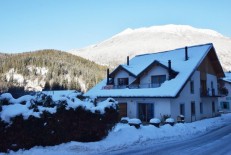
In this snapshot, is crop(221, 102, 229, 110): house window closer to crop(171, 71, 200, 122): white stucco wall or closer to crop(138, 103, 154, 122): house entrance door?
crop(171, 71, 200, 122): white stucco wall

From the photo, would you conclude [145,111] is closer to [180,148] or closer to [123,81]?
[123,81]

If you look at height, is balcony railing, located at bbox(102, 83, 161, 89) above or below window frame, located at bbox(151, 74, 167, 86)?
below

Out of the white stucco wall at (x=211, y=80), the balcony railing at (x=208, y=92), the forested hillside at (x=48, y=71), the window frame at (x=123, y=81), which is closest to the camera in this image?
the balcony railing at (x=208, y=92)

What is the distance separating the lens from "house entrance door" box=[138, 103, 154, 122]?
97.3 ft

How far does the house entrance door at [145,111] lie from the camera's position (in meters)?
29.7

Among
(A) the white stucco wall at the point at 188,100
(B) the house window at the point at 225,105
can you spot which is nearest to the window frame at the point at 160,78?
(A) the white stucco wall at the point at 188,100

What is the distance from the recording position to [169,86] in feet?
94.3

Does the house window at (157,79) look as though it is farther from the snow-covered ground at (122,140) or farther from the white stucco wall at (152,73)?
the snow-covered ground at (122,140)

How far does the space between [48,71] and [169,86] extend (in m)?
118

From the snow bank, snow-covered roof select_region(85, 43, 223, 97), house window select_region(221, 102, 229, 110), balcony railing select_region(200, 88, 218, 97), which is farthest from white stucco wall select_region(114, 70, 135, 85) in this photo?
house window select_region(221, 102, 229, 110)

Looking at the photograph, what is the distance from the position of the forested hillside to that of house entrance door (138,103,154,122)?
9290 cm

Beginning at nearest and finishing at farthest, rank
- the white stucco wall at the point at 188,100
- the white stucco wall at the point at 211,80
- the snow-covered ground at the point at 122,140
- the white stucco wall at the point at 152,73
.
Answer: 1. the snow-covered ground at the point at 122,140
2. the white stucco wall at the point at 188,100
3. the white stucco wall at the point at 152,73
4. the white stucco wall at the point at 211,80

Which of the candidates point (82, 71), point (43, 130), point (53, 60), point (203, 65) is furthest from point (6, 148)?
point (53, 60)

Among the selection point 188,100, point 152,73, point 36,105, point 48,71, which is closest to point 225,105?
point 188,100
